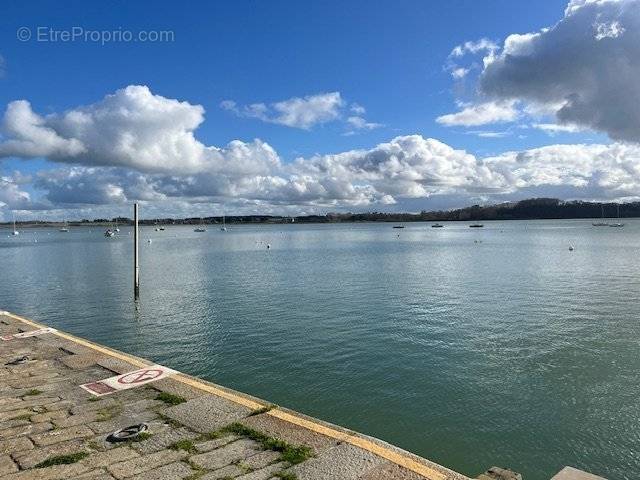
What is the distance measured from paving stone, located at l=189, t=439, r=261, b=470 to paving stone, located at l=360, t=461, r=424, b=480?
6.55 ft

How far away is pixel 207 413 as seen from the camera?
950 centimetres

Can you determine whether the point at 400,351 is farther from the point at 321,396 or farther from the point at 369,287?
the point at 369,287

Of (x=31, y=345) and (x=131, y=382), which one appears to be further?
(x=31, y=345)

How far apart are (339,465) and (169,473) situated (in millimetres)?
2540

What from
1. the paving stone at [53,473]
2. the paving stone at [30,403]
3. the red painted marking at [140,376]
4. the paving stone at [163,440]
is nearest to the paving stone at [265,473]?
the paving stone at [163,440]

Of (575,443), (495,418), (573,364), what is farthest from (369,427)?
(573,364)

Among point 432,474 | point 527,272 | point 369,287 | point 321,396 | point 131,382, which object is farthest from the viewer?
point 527,272

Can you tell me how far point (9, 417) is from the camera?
9633mm

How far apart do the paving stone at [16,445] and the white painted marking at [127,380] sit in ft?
7.68

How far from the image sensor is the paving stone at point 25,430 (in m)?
8.81

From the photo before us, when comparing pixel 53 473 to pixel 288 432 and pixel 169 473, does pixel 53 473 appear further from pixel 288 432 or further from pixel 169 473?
pixel 288 432

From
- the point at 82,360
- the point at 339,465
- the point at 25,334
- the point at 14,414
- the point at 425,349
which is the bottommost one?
the point at 425,349

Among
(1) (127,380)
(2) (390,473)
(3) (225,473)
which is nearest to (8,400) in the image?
(1) (127,380)

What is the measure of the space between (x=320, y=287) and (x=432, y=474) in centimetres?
3387
